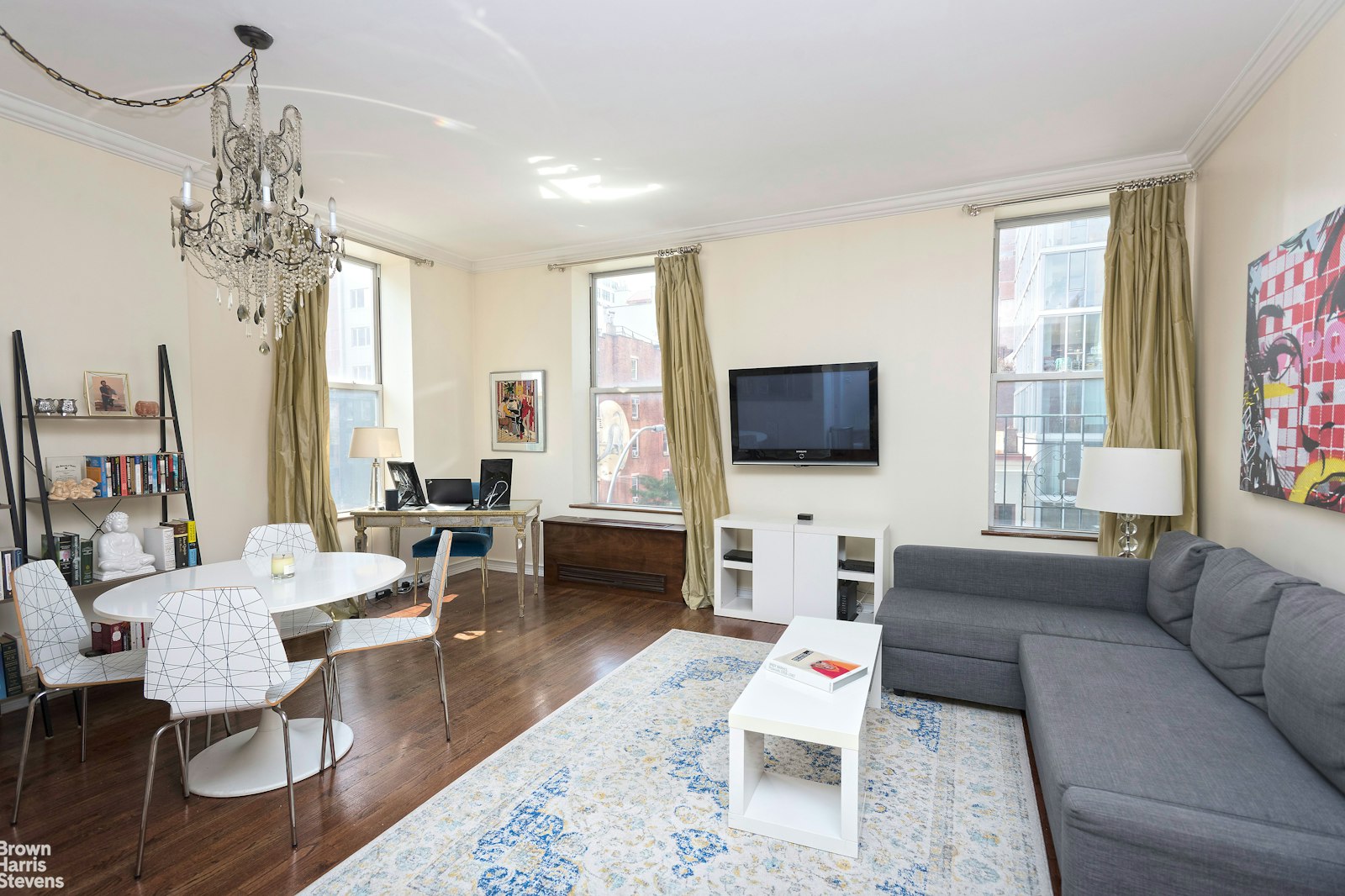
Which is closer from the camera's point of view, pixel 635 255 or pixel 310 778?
pixel 310 778

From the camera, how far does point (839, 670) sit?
7.66ft

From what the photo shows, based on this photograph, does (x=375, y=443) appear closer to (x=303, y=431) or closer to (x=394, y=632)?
(x=303, y=431)

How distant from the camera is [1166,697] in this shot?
7.05ft

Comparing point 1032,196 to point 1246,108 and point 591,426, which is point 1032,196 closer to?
point 1246,108

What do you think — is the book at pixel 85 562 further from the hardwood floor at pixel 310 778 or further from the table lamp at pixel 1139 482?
the table lamp at pixel 1139 482

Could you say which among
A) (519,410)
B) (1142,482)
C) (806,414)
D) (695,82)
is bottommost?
(1142,482)

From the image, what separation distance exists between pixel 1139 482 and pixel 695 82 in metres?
2.73

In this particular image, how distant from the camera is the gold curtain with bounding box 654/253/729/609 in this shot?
4812 millimetres

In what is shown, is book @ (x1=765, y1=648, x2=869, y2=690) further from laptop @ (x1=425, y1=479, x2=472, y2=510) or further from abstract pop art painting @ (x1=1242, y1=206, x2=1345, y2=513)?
laptop @ (x1=425, y1=479, x2=472, y2=510)

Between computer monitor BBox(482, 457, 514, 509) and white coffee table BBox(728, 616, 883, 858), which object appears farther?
computer monitor BBox(482, 457, 514, 509)

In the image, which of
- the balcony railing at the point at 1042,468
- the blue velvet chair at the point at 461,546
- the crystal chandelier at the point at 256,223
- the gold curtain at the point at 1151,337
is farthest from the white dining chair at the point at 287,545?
the gold curtain at the point at 1151,337

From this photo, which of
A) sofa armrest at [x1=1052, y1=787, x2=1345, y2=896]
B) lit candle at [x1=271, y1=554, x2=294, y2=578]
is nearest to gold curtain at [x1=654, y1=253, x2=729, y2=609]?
lit candle at [x1=271, y1=554, x2=294, y2=578]

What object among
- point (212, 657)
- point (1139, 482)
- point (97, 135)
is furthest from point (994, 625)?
point (97, 135)

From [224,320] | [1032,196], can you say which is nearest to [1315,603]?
[1032,196]
